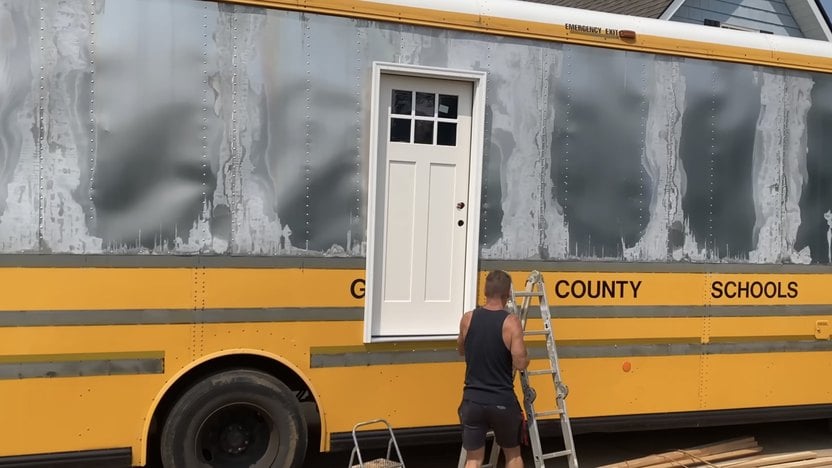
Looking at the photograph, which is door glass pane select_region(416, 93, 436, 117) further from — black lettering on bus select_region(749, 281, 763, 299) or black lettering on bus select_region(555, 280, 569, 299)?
black lettering on bus select_region(749, 281, 763, 299)

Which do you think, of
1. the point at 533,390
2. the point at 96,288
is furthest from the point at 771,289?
the point at 96,288

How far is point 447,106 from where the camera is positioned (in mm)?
4820

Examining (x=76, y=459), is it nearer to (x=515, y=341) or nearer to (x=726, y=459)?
(x=515, y=341)

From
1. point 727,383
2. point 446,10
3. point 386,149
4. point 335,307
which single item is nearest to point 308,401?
point 335,307

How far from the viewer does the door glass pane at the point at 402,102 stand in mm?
4715

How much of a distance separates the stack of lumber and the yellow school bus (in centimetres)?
31

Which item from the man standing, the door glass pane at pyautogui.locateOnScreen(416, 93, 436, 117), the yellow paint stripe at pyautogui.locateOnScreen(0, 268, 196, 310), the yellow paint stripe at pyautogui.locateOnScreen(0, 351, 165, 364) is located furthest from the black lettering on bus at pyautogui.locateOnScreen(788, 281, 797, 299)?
the yellow paint stripe at pyautogui.locateOnScreen(0, 351, 165, 364)

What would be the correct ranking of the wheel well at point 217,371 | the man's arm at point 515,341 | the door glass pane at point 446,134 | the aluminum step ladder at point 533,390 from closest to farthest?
the man's arm at point 515,341
the aluminum step ladder at point 533,390
the wheel well at point 217,371
the door glass pane at point 446,134

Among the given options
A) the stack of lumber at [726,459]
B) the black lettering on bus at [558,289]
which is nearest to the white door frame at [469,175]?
the black lettering on bus at [558,289]

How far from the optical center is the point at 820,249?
18.2 feet

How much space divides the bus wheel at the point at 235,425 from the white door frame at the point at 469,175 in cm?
69

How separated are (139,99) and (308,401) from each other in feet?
7.01

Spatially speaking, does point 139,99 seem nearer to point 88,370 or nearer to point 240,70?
point 240,70

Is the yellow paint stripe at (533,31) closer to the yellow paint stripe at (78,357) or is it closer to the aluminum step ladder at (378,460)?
the yellow paint stripe at (78,357)
